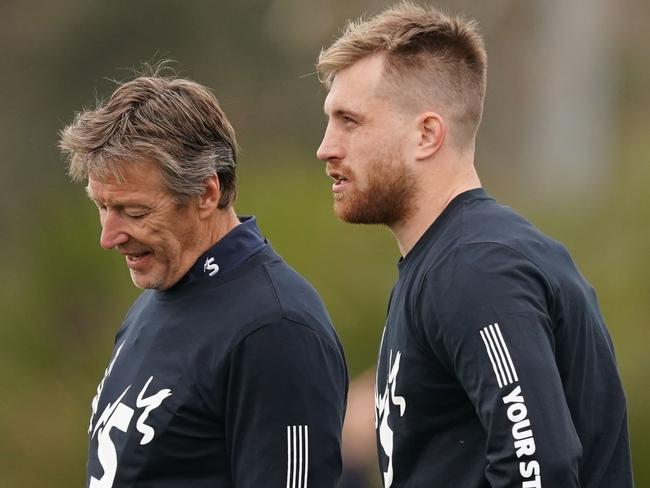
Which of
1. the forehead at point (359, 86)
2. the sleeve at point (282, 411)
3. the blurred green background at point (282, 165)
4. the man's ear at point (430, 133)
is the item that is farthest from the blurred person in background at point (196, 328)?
the blurred green background at point (282, 165)

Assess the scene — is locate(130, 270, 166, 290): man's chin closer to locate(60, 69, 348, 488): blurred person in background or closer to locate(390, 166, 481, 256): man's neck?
locate(60, 69, 348, 488): blurred person in background

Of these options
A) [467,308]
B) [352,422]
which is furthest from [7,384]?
[467,308]

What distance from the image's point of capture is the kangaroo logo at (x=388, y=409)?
2.91 m

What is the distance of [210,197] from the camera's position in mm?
3207

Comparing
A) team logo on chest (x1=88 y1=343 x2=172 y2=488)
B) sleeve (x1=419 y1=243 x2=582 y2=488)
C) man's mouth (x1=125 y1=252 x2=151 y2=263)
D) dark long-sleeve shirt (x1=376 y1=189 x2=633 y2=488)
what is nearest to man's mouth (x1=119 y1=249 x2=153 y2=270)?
man's mouth (x1=125 y1=252 x2=151 y2=263)

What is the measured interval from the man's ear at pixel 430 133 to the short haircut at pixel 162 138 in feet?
1.64

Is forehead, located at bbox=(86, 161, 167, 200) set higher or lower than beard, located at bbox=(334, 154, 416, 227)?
higher

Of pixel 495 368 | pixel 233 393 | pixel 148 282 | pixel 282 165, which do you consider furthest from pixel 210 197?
pixel 282 165

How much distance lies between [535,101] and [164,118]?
8.59 m

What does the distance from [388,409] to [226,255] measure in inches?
21.8

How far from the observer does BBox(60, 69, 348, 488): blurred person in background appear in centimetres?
290

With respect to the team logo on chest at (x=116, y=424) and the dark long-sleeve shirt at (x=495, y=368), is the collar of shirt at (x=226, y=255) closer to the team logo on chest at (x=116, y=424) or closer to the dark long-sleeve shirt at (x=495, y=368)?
the team logo on chest at (x=116, y=424)

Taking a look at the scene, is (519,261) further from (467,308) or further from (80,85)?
(80,85)

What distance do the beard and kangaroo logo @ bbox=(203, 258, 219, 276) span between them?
0.36m
